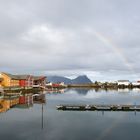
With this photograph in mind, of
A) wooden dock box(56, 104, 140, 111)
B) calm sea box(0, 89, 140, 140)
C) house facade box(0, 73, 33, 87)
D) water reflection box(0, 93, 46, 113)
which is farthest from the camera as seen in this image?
house facade box(0, 73, 33, 87)

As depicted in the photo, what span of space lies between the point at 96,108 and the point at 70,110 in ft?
20.5

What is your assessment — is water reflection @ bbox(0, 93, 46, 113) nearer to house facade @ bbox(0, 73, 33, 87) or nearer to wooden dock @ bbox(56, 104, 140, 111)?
wooden dock @ bbox(56, 104, 140, 111)

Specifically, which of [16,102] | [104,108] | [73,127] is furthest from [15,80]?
[73,127]

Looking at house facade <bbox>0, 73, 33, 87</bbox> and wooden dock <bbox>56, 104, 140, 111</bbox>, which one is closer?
wooden dock <bbox>56, 104, 140, 111</bbox>

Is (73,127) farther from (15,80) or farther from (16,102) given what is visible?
(15,80)

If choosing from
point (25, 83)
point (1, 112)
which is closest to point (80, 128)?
point (1, 112)

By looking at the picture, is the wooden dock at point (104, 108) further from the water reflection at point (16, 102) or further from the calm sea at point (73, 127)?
the water reflection at point (16, 102)

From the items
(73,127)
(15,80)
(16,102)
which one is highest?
(15,80)

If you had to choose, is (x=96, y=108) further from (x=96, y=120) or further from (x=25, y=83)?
(x=25, y=83)

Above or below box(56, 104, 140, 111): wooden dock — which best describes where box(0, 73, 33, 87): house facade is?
above

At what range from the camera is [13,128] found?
152 feet

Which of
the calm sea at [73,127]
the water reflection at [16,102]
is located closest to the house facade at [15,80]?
the water reflection at [16,102]

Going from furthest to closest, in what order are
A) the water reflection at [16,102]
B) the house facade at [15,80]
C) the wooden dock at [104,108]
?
the house facade at [15,80]
the water reflection at [16,102]
the wooden dock at [104,108]

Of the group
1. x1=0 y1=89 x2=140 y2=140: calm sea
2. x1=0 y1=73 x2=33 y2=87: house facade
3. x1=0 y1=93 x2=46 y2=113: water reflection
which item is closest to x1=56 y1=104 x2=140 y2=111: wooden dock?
x1=0 y1=89 x2=140 y2=140: calm sea
